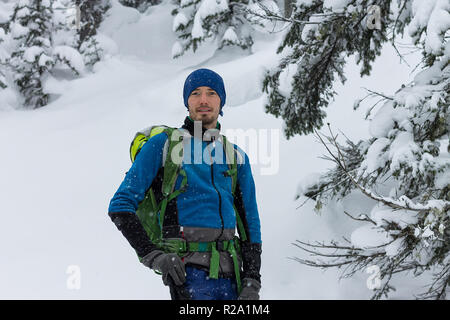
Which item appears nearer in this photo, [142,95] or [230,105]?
[230,105]

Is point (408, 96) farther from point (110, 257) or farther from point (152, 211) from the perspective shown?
point (110, 257)

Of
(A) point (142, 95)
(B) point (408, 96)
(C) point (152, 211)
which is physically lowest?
(A) point (142, 95)

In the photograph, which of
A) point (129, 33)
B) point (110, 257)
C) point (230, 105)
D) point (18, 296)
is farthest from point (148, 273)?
point (129, 33)

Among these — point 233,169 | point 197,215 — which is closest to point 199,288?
point 197,215

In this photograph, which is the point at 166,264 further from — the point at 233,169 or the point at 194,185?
the point at 233,169

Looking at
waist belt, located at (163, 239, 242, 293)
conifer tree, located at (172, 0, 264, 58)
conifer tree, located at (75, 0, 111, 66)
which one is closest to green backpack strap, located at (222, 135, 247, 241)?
waist belt, located at (163, 239, 242, 293)

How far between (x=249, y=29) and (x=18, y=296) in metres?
14.9

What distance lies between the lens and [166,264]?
2.78 m

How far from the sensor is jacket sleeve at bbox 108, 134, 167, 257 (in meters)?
2.81

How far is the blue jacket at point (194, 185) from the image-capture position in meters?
2.90

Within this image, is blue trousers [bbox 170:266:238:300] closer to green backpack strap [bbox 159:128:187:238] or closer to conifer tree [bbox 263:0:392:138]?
green backpack strap [bbox 159:128:187:238]

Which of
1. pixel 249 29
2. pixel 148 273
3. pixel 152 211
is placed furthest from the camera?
pixel 249 29

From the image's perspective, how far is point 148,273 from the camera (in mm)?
7891

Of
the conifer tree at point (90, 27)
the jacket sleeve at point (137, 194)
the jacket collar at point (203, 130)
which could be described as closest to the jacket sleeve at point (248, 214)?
the jacket collar at point (203, 130)
